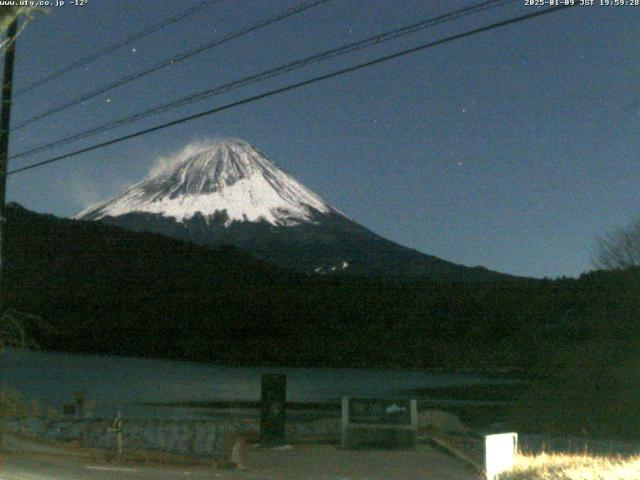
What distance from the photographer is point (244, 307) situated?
8850cm

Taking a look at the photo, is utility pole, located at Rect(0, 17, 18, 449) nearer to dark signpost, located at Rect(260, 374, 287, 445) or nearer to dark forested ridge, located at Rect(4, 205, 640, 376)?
dark signpost, located at Rect(260, 374, 287, 445)

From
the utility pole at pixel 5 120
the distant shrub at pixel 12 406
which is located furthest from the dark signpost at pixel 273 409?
the distant shrub at pixel 12 406

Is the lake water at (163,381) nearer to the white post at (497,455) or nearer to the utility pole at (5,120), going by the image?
the utility pole at (5,120)

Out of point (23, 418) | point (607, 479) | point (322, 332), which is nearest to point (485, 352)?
point (322, 332)

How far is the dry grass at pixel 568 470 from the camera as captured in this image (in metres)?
9.43

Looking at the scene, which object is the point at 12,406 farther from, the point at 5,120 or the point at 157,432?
the point at 5,120

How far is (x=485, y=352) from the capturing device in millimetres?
71250

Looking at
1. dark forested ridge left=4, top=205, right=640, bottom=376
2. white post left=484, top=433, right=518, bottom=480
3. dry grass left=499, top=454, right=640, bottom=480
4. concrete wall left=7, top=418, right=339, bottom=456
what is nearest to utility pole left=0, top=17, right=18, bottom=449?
concrete wall left=7, top=418, right=339, bottom=456

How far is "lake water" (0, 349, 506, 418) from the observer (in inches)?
1599

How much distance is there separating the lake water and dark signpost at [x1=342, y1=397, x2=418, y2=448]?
17.2 meters

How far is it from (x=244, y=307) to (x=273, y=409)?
7158 cm

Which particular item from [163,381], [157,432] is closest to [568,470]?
[157,432]

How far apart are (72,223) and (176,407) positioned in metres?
52.4

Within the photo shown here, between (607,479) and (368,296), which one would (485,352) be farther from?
(607,479)
